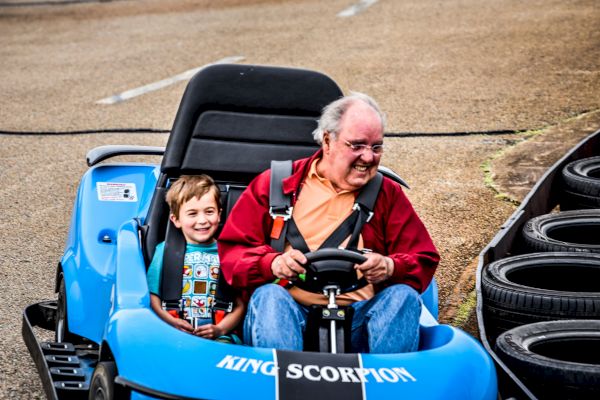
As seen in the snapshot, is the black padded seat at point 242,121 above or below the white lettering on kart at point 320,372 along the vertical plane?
above

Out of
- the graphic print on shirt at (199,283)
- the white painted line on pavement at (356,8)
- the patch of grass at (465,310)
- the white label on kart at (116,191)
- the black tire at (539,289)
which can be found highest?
the white painted line on pavement at (356,8)

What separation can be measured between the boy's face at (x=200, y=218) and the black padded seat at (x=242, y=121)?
0.43 m

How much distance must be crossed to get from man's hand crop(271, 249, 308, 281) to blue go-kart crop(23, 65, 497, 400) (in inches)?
3.0

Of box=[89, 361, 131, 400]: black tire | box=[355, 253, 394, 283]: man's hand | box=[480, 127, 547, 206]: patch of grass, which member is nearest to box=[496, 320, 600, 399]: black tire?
box=[355, 253, 394, 283]: man's hand

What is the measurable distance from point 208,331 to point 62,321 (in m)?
1.04

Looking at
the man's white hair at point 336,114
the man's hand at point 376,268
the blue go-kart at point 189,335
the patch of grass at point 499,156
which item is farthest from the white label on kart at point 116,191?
the patch of grass at point 499,156

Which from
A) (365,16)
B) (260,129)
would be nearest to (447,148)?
(260,129)

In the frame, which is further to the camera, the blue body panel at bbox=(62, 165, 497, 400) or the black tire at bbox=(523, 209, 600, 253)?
the black tire at bbox=(523, 209, 600, 253)

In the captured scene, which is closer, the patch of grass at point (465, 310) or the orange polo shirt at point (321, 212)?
the orange polo shirt at point (321, 212)

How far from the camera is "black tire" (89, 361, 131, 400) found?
12.1ft

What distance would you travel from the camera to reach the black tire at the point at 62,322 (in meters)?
4.89

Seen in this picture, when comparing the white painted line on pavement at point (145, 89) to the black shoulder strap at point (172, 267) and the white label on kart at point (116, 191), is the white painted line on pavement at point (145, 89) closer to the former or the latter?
the white label on kart at point (116, 191)

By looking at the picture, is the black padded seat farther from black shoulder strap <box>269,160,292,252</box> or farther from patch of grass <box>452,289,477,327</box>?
patch of grass <box>452,289,477,327</box>

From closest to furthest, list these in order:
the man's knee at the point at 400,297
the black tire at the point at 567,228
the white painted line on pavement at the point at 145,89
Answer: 1. the man's knee at the point at 400,297
2. the black tire at the point at 567,228
3. the white painted line on pavement at the point at 145,89
